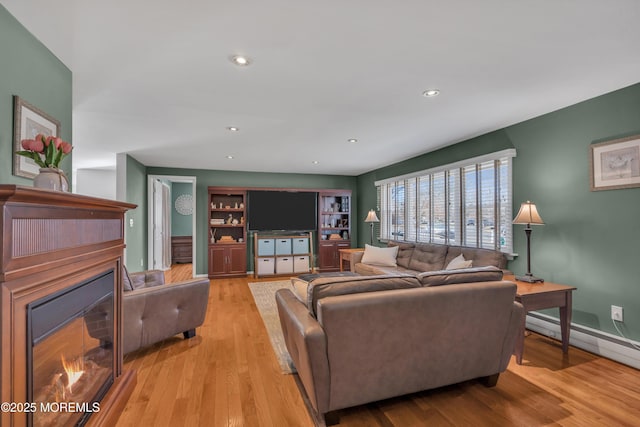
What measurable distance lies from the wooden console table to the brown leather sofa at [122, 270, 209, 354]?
2950mm

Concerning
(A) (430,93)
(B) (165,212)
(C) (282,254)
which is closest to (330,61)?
(A) (430,93)

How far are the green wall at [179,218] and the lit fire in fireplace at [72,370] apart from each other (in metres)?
6.99

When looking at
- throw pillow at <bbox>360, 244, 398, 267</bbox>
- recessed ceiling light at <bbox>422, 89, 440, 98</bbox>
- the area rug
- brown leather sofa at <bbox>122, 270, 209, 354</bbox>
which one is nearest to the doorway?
the area rug

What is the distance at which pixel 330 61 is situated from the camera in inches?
81.0

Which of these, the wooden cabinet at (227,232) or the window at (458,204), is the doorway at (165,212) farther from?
the window at (458,204)

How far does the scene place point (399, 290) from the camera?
1897 mm

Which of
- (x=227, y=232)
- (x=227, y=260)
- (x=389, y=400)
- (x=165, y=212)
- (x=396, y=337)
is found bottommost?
(x=389, y=400)

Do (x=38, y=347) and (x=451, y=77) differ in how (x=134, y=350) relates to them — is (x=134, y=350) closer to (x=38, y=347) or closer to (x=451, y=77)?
(x=38, y=347)

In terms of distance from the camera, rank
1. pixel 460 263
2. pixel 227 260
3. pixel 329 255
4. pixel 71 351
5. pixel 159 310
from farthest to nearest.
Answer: pixel 329 255
pixel 227 260
pixel 460 263
pixel 159 310
pixel 71 351

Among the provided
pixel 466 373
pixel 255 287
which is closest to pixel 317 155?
pixel 255 287

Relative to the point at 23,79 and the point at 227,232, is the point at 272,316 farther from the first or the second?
the point at 227,232

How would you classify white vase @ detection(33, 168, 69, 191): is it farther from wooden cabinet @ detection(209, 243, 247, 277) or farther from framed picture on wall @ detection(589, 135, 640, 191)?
wooden cabinet @ detection(209, 243, 247, 277)

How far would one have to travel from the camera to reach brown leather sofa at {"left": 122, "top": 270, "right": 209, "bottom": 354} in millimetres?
2559

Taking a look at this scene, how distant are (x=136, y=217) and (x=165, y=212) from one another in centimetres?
233
